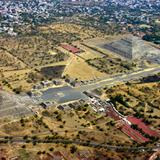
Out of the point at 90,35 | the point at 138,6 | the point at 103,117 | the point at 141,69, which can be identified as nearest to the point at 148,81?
the point at 141,69

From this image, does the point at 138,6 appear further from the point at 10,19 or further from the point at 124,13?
the point at 10,19

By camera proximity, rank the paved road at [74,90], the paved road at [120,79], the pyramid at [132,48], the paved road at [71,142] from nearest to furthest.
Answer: the paved road at [71,142], the paved road at [74,90], the paved road at [120,79], the pyramid at [132,48]

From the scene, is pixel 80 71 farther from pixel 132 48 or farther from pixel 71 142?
pixel 71 142

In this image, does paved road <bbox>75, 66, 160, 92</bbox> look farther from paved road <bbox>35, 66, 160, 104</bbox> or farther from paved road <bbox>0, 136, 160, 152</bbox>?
paved road <bbox>0, 136, 160, 152</bbox>

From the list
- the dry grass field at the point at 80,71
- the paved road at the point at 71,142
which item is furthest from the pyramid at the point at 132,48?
the paved road at the point at 71,142

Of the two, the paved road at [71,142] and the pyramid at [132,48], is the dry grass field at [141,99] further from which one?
the pyramid at [132,48]

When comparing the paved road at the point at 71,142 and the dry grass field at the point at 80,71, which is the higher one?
the paved road at the point at 71,142

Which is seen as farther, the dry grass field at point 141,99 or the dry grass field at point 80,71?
the dry grass field at point 80,71

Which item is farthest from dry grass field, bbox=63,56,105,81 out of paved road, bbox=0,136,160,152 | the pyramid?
paved road, bbox=0,136,160,152
